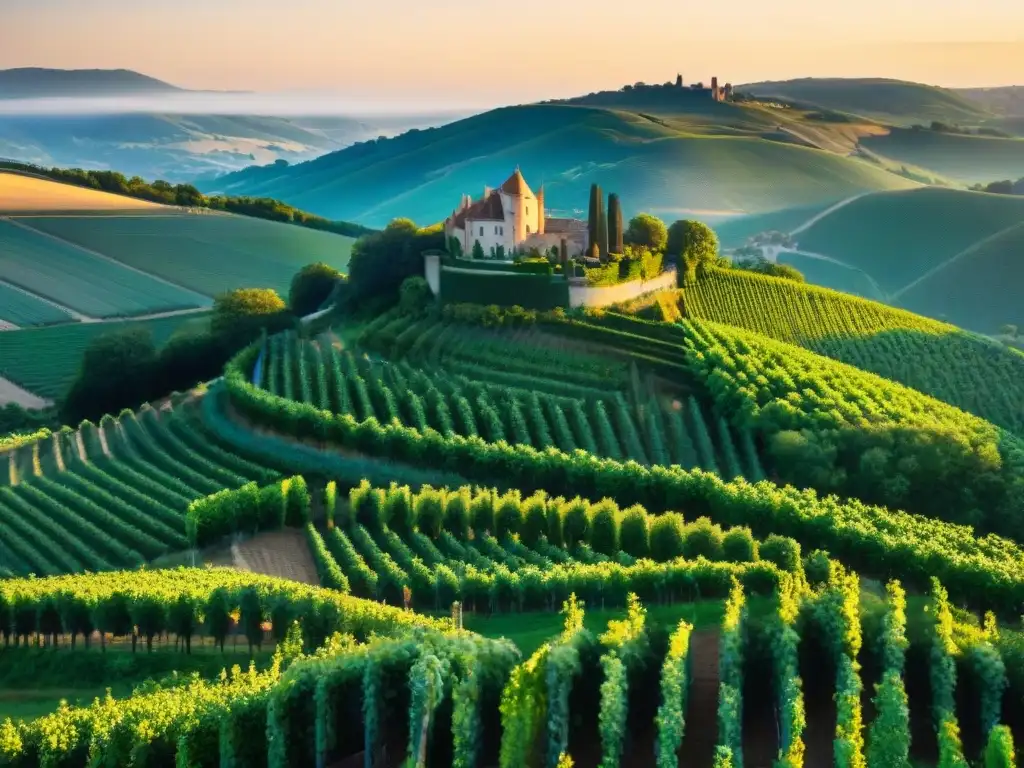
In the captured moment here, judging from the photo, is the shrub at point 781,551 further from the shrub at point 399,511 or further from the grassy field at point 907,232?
the grassy field at point 907,232

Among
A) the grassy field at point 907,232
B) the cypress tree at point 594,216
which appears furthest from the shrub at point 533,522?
the grassy field at point 907,232

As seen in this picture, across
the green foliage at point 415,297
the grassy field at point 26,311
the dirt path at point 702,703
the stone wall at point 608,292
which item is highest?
the stone wall at point 608,292

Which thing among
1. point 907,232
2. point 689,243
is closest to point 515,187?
point 689,243

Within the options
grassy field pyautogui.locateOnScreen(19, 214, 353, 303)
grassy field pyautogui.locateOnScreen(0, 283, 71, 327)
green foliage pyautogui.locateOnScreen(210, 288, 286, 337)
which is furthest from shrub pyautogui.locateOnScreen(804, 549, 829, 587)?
grassy field pyautogui.locateOnScreen(19, 214, 353, 303)

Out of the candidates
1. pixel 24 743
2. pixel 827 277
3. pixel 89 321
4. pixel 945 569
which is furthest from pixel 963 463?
pixel 827 277

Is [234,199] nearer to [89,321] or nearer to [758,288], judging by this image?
[89,321]

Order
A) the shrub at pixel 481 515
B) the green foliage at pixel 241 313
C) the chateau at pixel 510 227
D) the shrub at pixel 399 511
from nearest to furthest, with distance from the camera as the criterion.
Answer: the shrub at pixel 481 515, the shrub at pixel 399 511, the chateau at pixel 510 227, the green foliage at pixel 241 313
